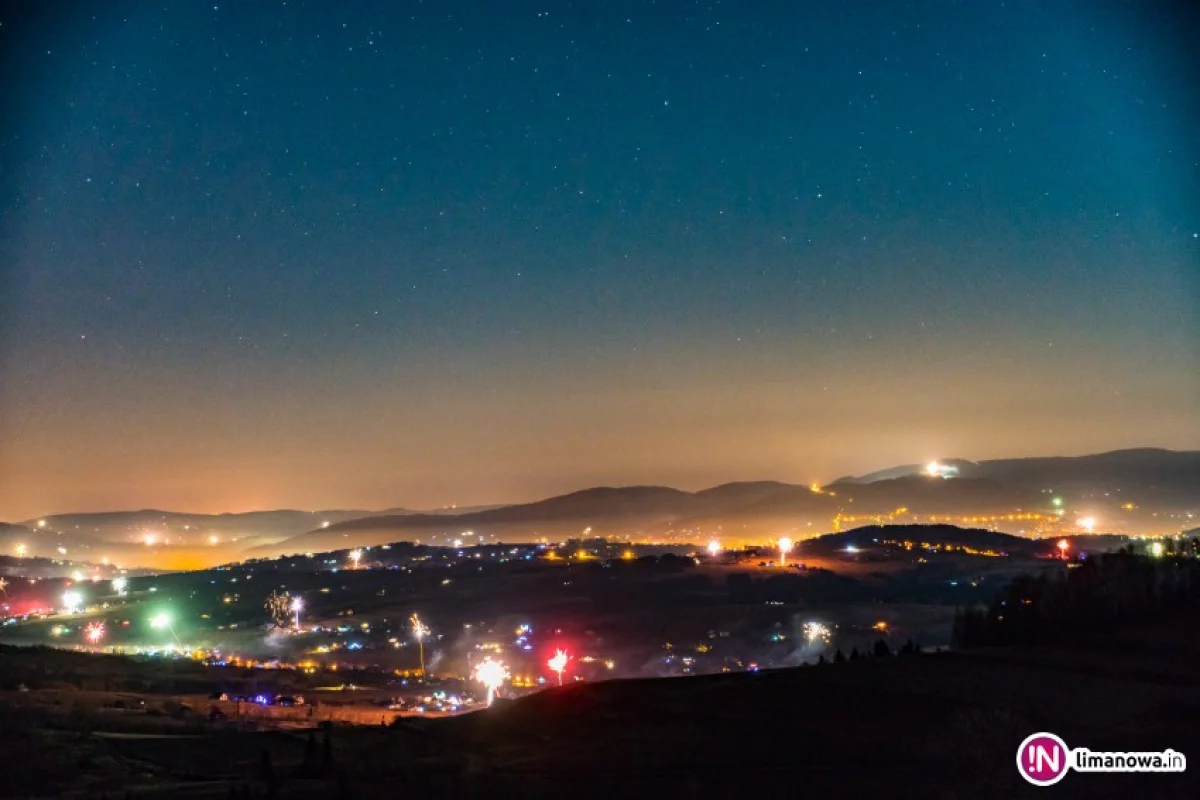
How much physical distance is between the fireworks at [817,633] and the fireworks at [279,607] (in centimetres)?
4697

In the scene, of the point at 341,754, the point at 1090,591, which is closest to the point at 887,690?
the point at 341,754

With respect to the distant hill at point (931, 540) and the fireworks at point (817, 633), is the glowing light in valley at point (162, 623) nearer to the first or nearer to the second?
the fireworks at point (817, 633)

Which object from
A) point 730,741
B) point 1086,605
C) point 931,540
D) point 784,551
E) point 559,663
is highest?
point 1086,605

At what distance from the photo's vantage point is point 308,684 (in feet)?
175

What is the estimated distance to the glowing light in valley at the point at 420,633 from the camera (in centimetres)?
7364

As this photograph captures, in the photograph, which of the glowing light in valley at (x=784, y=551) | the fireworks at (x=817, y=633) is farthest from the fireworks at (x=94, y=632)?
the glowing light in valley at (x=784, y=551)

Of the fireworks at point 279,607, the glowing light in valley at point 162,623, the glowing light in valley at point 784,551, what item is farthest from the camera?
the glowing light in valley at point 784,551

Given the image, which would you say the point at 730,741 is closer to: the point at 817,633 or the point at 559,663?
the point at 559,663

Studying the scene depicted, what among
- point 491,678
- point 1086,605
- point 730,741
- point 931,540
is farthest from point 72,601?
point 730,741

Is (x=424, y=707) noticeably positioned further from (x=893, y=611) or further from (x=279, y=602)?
(x=279, y=602)

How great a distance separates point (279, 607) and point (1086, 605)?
281 feet

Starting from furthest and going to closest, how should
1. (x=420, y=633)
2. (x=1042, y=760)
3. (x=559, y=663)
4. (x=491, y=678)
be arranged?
(x=420, y=633), (x=491, y=678), (x=559, y=663), (x=1042, y=760)

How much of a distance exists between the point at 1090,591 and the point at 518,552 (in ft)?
401

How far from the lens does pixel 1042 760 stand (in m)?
17.3
